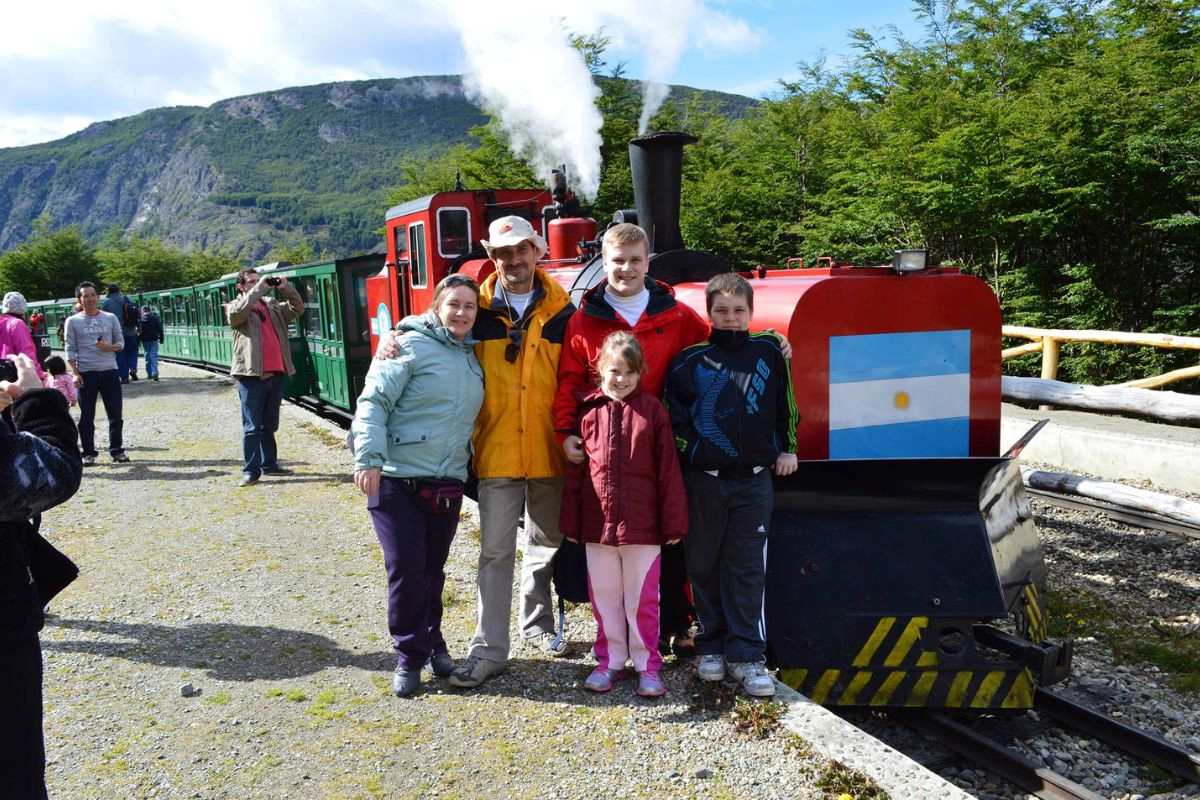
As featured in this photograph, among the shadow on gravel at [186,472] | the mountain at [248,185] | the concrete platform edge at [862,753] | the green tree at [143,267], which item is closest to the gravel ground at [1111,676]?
the concrete platform edge at [862,753]

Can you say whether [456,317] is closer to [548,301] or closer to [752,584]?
[548,301]

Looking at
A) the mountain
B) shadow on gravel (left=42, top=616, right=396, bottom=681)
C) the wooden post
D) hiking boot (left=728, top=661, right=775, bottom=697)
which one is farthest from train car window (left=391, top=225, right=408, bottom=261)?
the mountain

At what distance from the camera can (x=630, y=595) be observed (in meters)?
3.68

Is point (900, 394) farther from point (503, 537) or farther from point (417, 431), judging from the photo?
point (417, 431)

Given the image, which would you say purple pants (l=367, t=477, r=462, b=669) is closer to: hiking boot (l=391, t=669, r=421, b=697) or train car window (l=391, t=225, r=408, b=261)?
hiking boot (l=391, t=669, r=421, b=697)

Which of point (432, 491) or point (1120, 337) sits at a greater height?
point (1120, 337)

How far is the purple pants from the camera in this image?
3.56 meters

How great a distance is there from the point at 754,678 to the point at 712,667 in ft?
0.68

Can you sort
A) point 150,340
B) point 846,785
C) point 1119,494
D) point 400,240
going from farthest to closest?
point 150,340 < point 400,240 < point 1119,494 < point 846,785

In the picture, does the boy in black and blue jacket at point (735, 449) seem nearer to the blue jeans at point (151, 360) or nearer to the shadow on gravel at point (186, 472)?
the shadow on gravel at point (186, 472)

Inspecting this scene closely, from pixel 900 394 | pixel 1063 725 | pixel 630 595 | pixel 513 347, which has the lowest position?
pixel 1063 725

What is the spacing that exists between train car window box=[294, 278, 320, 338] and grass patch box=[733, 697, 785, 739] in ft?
36.2

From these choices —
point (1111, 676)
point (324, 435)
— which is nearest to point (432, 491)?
point (1111, 676)

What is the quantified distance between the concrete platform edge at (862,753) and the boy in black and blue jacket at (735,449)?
0.59ft
